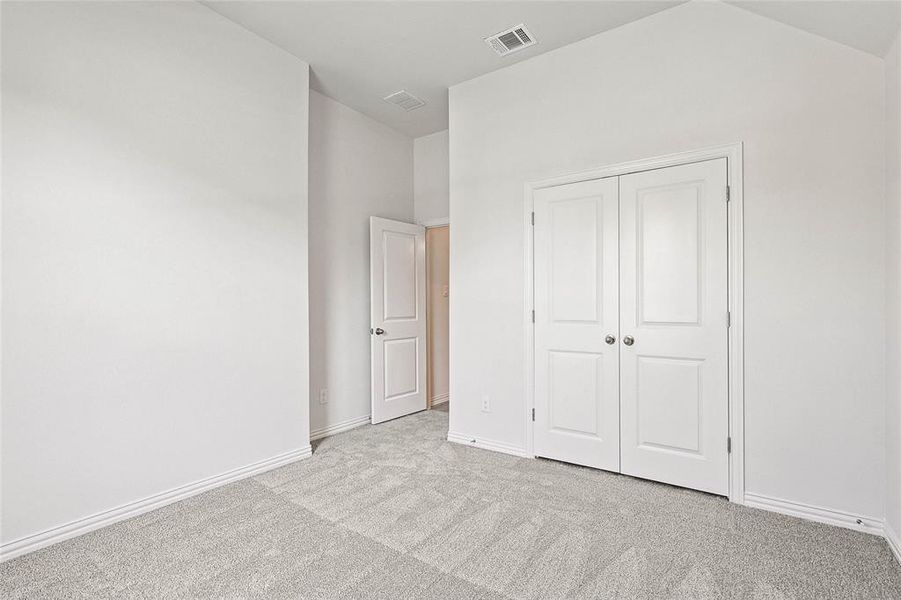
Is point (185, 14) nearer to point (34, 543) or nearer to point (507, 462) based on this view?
point (34, 543)

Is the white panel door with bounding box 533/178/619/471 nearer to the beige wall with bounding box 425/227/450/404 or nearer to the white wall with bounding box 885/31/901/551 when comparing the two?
the white wall with bounding box 885/31/901/551

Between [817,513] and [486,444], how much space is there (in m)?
2.01

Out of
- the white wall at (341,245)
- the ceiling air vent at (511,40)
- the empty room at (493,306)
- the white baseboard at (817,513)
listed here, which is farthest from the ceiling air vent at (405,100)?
the white baseboard at (817,513)

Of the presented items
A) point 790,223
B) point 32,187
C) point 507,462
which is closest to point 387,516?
point 507,462

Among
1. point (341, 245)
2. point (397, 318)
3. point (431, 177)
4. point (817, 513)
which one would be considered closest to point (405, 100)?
point (431, 177)

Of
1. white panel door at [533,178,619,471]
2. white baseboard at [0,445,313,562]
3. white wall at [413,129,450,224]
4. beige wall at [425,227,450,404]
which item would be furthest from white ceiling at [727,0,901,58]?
white baseboard at [0,445,313,562]

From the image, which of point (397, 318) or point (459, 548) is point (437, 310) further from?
point (459, 548)

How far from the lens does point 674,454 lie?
2.78m

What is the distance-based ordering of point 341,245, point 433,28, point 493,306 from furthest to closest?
point 341,245
point 493,306
point 433,28

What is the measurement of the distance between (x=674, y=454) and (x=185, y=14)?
3.95 m

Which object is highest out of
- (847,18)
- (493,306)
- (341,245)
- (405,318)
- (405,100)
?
(405,100)

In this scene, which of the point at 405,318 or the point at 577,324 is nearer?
the point at 577,324

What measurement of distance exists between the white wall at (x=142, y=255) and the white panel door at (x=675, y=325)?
7.56ft

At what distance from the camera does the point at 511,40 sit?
3150 mm
